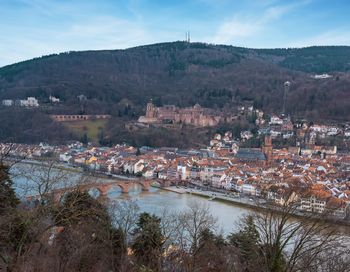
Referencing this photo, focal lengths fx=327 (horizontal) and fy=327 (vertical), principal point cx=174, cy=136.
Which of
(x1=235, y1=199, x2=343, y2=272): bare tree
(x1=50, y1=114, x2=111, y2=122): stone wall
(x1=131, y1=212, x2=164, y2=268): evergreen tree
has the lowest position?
(x1=50, y1=114, x2=111, y2=122): stone wall

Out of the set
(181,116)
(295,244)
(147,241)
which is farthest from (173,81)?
(295,244)

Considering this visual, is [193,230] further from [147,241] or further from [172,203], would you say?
[172,203]

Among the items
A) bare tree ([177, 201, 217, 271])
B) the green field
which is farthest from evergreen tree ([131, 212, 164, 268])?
the green field

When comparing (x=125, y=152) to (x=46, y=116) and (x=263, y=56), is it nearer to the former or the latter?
(x=46, y=116)

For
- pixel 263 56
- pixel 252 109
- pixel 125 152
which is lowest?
pixel 125 152

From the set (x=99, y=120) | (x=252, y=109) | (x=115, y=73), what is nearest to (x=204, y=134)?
(x=252, y=109)

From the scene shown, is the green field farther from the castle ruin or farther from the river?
the river
